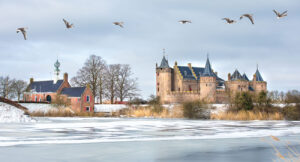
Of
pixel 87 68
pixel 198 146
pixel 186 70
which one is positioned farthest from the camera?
pixel 186 70

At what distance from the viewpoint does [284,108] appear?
1459 inches

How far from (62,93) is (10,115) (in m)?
42.4

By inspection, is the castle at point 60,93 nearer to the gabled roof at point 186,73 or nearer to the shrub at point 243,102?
the gabled roof at point 186,73

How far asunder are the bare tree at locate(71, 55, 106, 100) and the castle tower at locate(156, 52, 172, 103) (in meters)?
21.0

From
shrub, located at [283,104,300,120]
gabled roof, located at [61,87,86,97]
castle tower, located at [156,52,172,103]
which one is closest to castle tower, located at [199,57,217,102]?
castle tower, located at [156,52,172,103]

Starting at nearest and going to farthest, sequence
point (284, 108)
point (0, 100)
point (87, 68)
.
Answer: point (0, 100) < point (284, 108) < point (87, 68)

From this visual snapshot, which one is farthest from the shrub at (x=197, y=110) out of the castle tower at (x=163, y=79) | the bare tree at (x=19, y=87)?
the castle tower at (x=163, y=79)

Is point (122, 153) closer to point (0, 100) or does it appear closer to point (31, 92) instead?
point (0, 100)

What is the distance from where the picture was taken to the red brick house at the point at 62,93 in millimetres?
67938

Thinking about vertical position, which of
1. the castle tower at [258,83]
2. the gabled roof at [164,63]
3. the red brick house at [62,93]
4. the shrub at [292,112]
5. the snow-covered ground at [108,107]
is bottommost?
the shrub at [292,112]

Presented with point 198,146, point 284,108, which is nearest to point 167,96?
point 284,108

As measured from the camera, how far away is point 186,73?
94.2 m

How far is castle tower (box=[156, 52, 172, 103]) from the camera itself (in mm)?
90750

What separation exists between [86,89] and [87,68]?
21.1ft
